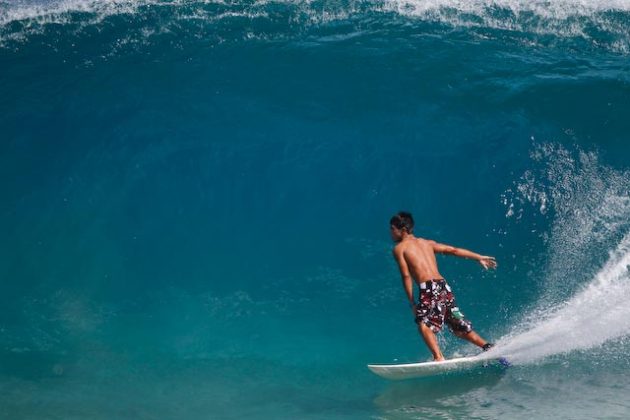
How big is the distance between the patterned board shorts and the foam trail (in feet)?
1.70

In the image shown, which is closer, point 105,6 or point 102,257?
point 102,257

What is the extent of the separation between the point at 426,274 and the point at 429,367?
2.74ft

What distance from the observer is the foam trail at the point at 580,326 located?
6.22m

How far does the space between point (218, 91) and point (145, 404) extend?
4.63 m

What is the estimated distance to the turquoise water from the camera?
627 cm

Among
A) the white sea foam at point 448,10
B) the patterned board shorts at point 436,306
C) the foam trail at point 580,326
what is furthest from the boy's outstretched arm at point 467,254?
the white sea foam at point 448,10

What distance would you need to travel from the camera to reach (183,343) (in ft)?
22.9

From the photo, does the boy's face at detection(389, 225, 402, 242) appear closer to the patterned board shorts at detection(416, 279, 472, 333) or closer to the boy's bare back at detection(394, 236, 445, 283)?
the boy's bare back at detection(394, 236, 445, 283)

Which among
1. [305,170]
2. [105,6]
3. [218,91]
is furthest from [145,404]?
[105,6]

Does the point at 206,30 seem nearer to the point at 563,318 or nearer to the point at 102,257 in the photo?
the point at 102,257

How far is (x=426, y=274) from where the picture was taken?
5.90 meters

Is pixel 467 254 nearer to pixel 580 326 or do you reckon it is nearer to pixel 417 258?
pixel 417 258

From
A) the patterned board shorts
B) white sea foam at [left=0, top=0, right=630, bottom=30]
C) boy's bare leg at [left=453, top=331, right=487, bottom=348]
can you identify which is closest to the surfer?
the patterned board shorts

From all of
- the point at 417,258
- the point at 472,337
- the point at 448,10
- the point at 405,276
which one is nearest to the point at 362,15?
the point at 448,10
